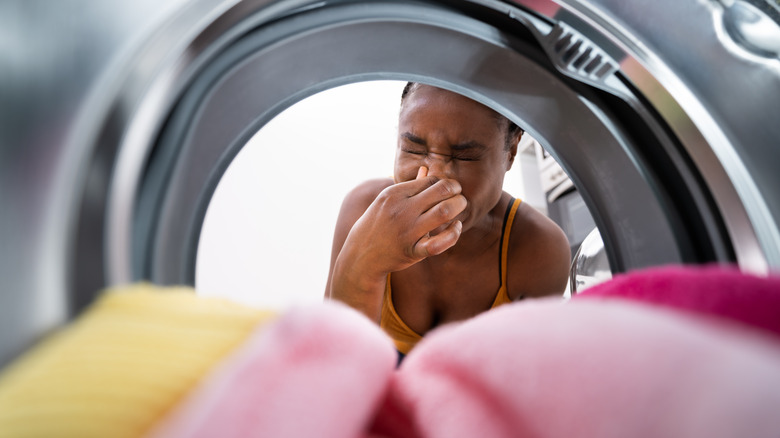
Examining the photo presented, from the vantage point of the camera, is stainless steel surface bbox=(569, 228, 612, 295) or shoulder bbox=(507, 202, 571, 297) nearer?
stainless steel surface bbox=(569, 228, 612, 295)

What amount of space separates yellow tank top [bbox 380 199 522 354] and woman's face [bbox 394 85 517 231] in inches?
9.4

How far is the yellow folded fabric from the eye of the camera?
19 centimetres

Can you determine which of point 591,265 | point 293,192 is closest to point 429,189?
point 591,265

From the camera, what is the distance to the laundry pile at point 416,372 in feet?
0.59

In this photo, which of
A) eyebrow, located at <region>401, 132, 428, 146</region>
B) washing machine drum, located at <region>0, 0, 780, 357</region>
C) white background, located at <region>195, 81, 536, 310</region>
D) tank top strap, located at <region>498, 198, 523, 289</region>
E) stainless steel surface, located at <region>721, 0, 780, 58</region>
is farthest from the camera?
white background, located at <region>195, 81, 536, 310</region>

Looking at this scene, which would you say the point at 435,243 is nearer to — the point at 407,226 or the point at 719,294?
the point at 407,226

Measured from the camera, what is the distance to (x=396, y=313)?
4.10ft

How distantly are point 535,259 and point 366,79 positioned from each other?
701 millimetres

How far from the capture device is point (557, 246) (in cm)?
122

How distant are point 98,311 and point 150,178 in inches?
5.8

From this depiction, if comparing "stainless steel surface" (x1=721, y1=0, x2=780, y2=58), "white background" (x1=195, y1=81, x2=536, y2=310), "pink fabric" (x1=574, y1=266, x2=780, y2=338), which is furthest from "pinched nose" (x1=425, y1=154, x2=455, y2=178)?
"white background" (x1=195, y1=81, x2=536, y2=310)

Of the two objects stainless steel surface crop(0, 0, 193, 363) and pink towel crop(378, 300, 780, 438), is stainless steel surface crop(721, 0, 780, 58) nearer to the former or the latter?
pink towel crop(378, 300, 780, 438)

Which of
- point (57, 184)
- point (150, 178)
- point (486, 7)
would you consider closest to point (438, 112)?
point (486, 7)

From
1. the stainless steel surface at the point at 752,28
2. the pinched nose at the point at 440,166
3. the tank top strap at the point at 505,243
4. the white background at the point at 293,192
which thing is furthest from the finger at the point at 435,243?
the white background at the point at 293,192
